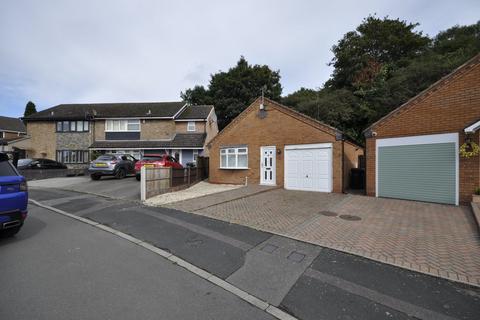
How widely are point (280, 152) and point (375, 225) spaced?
817 cm

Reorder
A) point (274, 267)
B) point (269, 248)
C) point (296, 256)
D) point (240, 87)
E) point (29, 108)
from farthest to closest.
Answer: point (29, 108) < point (240, 87) < point (269, 248) < point (296, 256) < point (274, 267)

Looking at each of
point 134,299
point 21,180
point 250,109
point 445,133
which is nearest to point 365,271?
point 134,299

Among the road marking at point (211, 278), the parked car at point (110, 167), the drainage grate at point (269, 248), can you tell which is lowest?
the road marking at point (211, 278)

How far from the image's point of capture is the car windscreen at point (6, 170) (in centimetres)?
507

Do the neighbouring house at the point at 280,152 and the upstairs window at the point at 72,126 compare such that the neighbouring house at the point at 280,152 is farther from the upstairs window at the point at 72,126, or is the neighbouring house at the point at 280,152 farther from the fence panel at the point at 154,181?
the upstairs window at the point at 72,126

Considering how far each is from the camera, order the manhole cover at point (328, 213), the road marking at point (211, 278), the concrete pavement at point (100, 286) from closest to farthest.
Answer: the concrete pavement at point (100, 286) → the road marking at point (211, 278) → the manhole cover at point (328, 213)

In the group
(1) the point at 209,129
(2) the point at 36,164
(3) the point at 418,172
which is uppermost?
(1) the point at 209,129

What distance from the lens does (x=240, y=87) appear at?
35.3 meters

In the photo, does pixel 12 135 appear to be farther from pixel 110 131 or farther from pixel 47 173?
pixel 47 173

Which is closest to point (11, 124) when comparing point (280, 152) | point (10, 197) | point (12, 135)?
point (12, 135)

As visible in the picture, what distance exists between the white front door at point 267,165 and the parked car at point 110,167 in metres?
9.40

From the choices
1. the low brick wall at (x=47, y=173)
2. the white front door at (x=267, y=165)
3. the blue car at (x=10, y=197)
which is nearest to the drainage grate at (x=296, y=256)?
the blue car at (x=10, y=197)

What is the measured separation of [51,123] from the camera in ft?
85.4

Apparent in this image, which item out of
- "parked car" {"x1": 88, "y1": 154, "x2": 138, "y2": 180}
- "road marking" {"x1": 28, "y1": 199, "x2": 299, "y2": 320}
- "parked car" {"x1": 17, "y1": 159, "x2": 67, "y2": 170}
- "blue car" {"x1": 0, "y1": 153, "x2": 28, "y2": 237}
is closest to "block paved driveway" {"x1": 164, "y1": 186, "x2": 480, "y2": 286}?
"road marking" {"x1": 28, "y1": 199, "x2": 299, "y2": 320}
